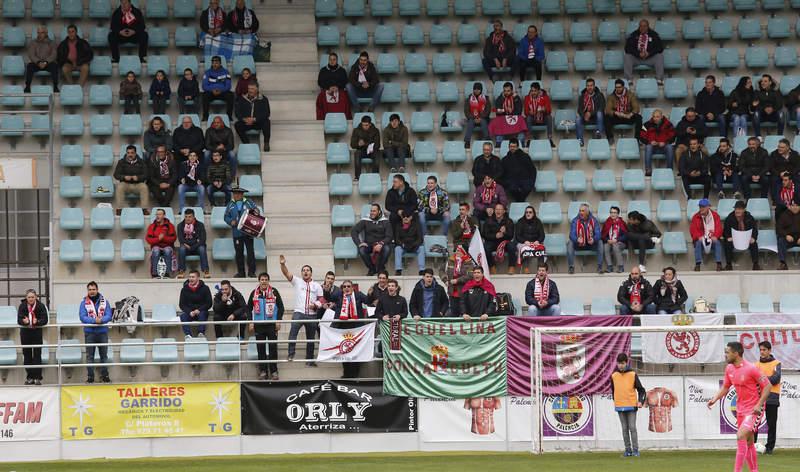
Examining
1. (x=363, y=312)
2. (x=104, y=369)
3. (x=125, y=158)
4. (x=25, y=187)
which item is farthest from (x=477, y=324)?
(x=25, y=187)

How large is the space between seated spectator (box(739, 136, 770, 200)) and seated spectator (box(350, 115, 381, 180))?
7565 mm

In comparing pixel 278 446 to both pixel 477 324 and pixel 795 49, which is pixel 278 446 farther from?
pixel 795 49

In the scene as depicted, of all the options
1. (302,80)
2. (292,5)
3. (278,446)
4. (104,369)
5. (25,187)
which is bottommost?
(278,446)

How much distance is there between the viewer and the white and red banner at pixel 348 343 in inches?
935

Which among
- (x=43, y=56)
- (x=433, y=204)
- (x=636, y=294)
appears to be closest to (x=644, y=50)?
(x=433, y=204)

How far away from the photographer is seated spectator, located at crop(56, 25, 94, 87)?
29.9 m

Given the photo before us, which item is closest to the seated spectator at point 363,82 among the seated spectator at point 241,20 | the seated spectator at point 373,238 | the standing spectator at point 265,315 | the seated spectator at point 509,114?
the seated spectator at point 241,20

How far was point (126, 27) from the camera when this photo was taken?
100.0ft

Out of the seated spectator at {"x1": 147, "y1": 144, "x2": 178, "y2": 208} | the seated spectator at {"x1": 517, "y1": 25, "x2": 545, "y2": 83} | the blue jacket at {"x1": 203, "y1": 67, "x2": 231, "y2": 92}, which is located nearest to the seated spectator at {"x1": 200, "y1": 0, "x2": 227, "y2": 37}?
the blue jacket at {"x1": 203, "y1": 67, "x2": 231, "y2": 92}

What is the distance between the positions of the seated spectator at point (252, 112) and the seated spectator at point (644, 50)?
8.43 meters

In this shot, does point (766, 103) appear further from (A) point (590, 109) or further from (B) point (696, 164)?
(A) point (590, 109)

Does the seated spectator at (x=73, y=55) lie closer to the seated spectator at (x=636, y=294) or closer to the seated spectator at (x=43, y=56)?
the seated spectator at (x=43, y=56)

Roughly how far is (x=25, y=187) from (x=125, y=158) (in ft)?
7.83

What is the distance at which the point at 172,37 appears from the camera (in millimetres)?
31828
